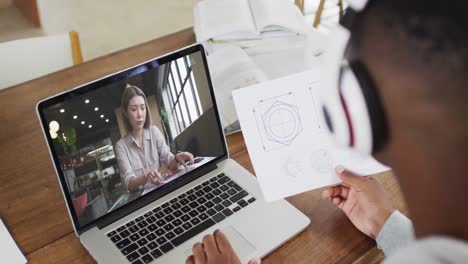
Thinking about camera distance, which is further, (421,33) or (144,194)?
(144,194)

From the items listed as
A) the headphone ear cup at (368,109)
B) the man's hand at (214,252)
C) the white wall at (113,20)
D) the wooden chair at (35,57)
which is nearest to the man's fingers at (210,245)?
the man's hand at (214,252)

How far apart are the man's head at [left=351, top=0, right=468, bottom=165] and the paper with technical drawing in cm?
50

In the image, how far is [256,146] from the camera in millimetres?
951

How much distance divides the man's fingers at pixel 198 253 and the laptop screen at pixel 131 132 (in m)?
0.15

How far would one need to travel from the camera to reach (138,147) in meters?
0.91

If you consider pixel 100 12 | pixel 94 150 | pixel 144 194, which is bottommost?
pixel 144 194

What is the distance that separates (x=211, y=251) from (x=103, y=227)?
0.21m

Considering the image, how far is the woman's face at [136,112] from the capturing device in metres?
0.90

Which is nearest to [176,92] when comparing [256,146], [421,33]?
[256,146]

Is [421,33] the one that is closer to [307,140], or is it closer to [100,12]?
[307,140]

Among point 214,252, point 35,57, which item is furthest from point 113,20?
point 214,252

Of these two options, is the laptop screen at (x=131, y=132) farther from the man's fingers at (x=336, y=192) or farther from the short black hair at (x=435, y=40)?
the short black hair at (x=435, y=40)

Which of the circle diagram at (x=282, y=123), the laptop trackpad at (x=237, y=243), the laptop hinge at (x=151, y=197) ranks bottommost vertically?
the laptop trackpad at (x=237, y=243)

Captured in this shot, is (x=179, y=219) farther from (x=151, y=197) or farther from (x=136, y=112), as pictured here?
(x=136, y=112)
